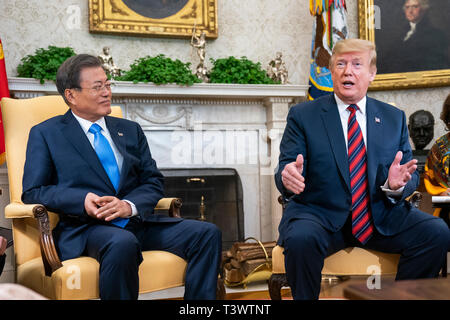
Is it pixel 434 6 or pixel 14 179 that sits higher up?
pixel 434 6

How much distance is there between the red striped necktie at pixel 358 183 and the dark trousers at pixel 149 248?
2.26 ft

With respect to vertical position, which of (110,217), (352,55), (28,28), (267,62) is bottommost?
(110,217)

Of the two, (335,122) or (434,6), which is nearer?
(335,122)

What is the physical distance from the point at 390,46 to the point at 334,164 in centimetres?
348

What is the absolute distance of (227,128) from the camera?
4875 millimetres

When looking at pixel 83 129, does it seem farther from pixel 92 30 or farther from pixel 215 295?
pixel 92 30

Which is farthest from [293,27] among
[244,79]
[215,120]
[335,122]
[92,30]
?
[335,122]

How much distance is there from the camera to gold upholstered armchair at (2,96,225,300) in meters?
1.94

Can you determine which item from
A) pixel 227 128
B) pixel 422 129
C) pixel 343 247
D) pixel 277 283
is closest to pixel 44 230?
pixel 277 283

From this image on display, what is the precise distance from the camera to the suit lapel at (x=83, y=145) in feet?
7.52

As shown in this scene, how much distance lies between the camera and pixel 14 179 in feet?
8.34

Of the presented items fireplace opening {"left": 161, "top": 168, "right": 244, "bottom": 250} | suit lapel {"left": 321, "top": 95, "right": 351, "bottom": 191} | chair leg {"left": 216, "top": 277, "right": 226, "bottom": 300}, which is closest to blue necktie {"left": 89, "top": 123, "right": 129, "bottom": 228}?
chair leg {"left": 216, "top": 277, "right": 226, "bottom": 300}

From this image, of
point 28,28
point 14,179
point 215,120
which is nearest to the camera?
point 14,179

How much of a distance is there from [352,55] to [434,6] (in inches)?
135
